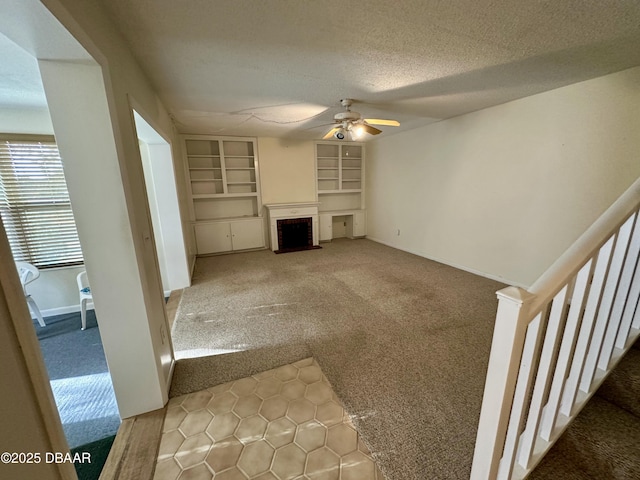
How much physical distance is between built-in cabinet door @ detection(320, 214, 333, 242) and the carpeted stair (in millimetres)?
4971

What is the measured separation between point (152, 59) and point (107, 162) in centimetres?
119

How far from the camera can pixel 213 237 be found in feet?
16.5

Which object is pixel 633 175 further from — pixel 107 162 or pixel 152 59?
pixel 152 59

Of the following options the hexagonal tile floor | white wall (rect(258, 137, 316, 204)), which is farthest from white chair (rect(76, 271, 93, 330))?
white wall (rect(258, 137, 316, 204))

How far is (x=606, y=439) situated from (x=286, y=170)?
5362 mm

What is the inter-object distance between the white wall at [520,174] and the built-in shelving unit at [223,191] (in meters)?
3.11

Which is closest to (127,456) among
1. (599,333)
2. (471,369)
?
(471,369)

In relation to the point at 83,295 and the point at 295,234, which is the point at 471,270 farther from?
the point at 83,295

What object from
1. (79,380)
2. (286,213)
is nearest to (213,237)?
(286,213)

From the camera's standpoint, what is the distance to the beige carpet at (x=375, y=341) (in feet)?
4.66

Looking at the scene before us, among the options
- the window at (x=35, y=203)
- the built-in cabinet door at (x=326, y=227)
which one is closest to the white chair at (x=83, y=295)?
the window at (x=35, y=203)

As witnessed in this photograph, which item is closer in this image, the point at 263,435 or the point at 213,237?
the point at 263,435

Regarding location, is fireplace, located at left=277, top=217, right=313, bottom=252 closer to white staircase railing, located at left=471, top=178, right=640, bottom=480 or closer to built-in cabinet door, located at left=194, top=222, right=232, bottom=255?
built-in cabinet door, located at left=194, top=222, right=232, bottom=255

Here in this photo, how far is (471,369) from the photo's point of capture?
1.88m
